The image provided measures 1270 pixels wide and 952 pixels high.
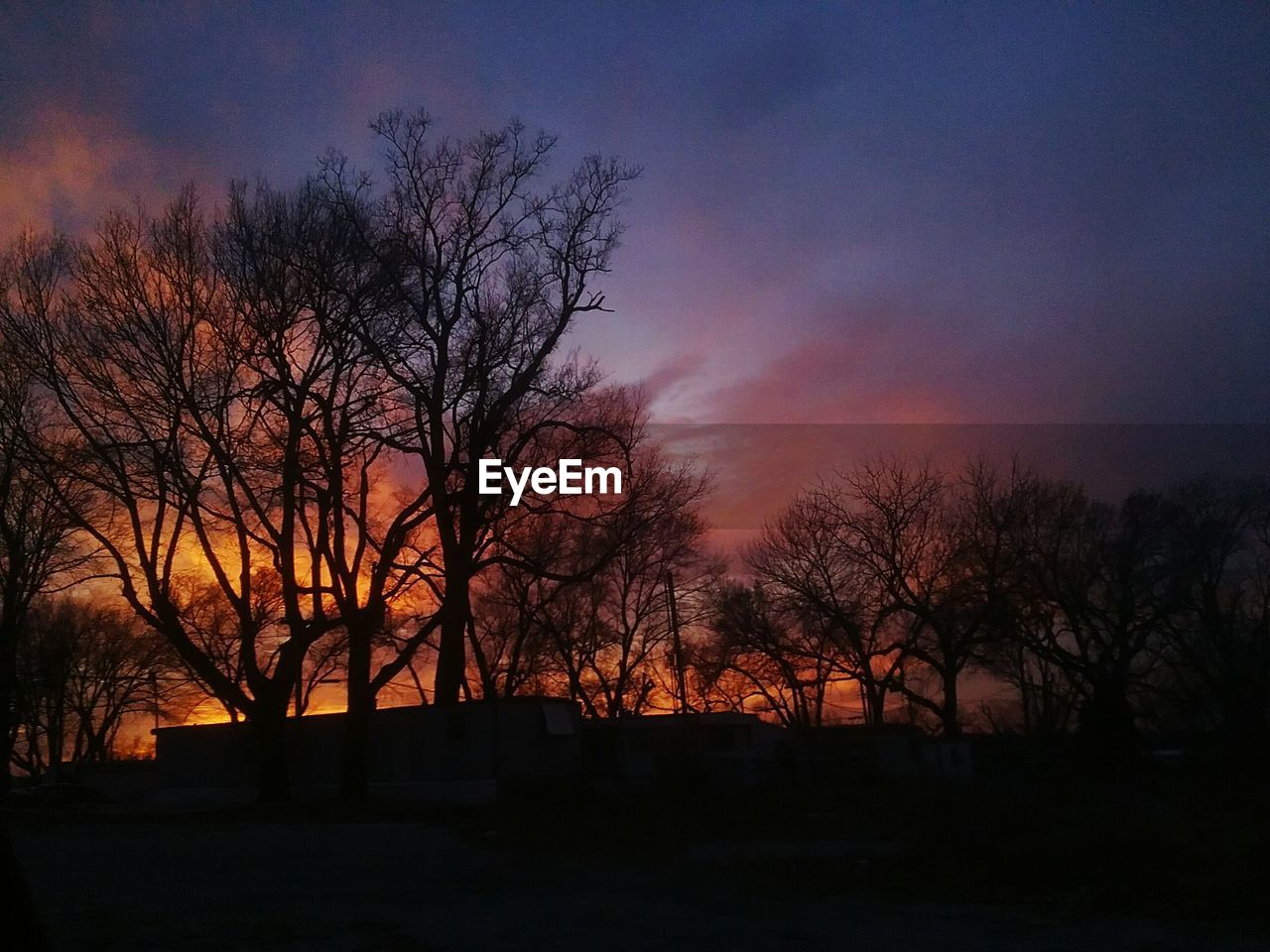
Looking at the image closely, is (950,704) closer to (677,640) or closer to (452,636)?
(677,640)

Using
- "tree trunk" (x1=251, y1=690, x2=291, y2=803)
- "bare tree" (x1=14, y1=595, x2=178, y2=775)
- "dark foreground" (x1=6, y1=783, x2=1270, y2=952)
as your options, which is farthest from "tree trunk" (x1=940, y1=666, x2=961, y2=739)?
"bare tree" (x1=14, y1=595, x2=178, y2=775)

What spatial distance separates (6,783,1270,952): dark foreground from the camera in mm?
9711

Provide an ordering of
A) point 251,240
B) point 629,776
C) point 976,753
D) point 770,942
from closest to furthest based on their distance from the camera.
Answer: point 770,942 → point 251,240 → point 629,776 → point 976,753

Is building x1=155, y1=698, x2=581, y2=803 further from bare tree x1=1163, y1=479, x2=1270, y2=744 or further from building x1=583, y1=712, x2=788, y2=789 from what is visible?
bare tree x1=1163, y1=479, x2=1270, y2=744

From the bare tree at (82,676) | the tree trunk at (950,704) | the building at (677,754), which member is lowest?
the building at (677,754)

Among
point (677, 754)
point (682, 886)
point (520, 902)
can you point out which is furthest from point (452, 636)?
point (520, 902)

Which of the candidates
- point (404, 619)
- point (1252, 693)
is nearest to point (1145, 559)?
point (1252, 693)

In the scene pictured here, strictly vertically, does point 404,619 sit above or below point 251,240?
below

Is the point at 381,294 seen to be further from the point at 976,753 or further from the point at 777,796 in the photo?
the point at 976,753

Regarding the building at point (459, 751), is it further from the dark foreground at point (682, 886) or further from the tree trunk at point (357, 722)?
the dark foreground at point (682, 886)

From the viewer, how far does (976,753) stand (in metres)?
50.1

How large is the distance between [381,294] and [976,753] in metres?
34.0

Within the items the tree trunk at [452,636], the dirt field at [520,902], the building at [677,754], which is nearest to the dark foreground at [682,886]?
the dirt field at [520,902]

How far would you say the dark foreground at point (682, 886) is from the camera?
31.9 ft
